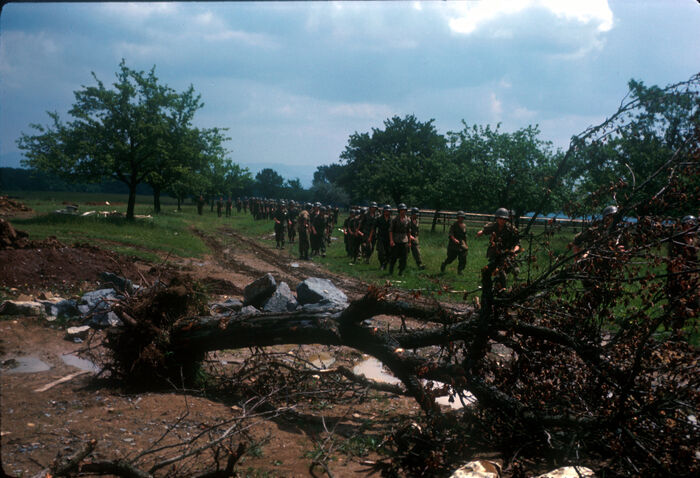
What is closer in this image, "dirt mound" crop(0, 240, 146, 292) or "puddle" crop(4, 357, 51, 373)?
"puddle" crop(4, 357, 51, 373)

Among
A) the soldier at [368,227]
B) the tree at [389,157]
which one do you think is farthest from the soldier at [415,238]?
the tree at [389,157]

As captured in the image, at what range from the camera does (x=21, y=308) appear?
22.2 feet

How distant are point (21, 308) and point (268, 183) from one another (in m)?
99.9

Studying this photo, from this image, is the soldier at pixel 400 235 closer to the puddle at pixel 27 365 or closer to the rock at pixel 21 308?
the rock at pixel 21 308

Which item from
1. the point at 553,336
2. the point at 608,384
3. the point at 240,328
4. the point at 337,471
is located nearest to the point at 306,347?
the point at 240,328

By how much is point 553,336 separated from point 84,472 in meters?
4.03

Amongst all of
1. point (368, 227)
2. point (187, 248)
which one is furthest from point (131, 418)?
point (187, 248)

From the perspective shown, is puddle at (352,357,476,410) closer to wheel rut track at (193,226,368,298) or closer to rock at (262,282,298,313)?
rock at (262,282,298,313)

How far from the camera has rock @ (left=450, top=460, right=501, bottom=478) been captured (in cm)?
336

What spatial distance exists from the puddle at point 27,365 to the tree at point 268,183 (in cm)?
9552

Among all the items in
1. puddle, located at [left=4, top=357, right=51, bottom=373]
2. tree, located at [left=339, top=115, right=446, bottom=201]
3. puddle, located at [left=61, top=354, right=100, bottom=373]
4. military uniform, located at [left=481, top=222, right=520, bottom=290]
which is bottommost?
puddle, located at [left=61, top=354, right=100, bottom=373]

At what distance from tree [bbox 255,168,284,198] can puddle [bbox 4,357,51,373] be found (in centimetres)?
9552

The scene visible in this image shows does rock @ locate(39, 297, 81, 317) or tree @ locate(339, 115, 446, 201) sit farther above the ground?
tree @ locate(339, 115, 446, 201)

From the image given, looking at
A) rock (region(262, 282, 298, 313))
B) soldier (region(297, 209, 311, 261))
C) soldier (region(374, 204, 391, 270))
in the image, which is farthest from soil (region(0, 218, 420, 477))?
soldier (region(297, 209, 311, 261))
